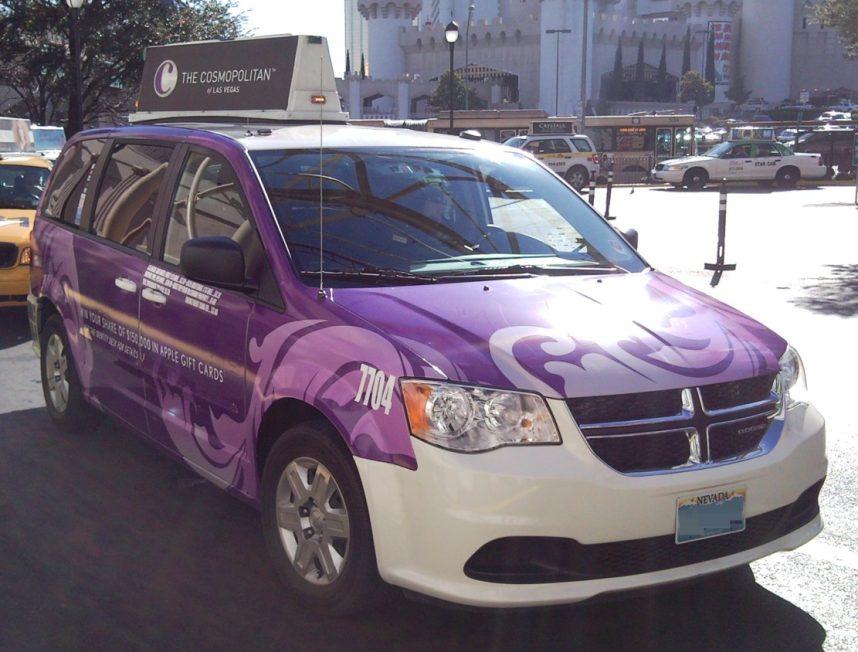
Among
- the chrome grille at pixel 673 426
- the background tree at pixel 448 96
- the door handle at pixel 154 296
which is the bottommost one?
the chrome grille at pixel 673 426

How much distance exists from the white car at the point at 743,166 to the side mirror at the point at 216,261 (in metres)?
34.3

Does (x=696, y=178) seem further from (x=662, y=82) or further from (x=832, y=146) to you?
(x=662, y=82)

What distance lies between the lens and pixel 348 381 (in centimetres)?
368

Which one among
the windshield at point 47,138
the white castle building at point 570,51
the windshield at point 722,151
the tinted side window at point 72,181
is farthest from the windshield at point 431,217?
the white castle building at point 570,51

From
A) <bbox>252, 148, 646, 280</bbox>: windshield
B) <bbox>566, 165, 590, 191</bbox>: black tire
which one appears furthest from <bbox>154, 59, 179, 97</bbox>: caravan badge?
<bbox>566, 165, 590, 191</bbox>: black tire

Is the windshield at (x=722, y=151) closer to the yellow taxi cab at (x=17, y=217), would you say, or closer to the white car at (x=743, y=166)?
the white car at (x=743, y=166)

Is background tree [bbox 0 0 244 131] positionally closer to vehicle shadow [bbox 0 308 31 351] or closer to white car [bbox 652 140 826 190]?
white car [bbox 652 140 826 190]

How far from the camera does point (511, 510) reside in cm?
333

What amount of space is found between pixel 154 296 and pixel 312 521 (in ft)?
5.13

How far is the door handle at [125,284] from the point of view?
17.0ft

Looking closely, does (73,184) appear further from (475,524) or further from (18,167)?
(18,167)

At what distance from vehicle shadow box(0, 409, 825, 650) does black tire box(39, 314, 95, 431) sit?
3.41ft

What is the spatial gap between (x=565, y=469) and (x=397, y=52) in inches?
5183

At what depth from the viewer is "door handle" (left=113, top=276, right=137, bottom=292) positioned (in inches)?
204
